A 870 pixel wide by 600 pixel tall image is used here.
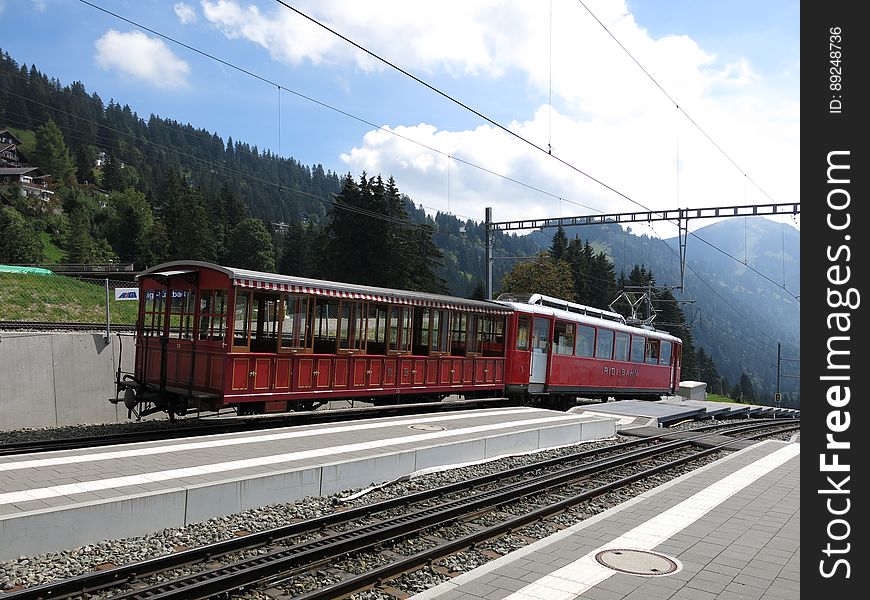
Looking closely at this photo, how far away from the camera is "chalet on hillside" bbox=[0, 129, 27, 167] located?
114344mm

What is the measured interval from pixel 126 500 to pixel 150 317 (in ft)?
27.9

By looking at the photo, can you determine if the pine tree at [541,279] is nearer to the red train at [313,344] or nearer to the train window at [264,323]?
the red train at [313,344]

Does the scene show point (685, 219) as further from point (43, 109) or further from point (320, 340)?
point (43, 109)

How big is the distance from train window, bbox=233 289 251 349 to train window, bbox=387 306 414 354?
4069 millimetres

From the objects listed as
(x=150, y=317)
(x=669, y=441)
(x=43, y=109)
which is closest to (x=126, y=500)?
(x=150, y=317)

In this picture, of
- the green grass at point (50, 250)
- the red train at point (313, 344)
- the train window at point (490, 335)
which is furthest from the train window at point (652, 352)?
the green grass at point (50, 250)

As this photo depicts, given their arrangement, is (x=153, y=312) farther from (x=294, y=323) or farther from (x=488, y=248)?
(x=488, y=248)

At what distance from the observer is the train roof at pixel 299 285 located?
12722 mm

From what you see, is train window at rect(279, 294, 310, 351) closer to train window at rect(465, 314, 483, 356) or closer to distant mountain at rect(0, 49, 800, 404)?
train window at rect(465, 314, 483, 356)

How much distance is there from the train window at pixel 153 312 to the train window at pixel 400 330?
196 inches

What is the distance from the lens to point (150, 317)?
14.6m
